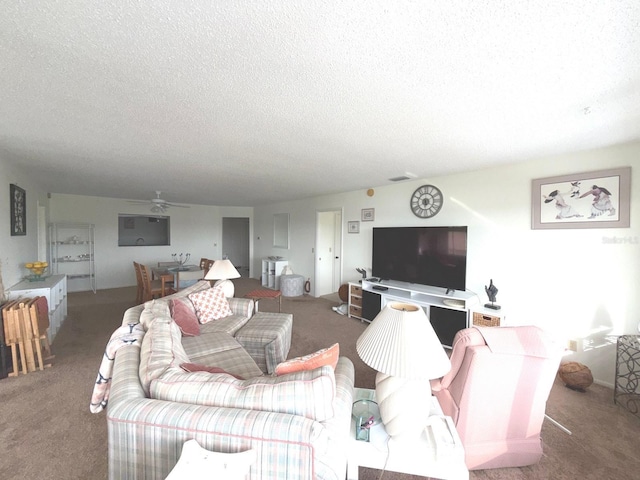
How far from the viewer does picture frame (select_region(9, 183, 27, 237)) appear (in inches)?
118

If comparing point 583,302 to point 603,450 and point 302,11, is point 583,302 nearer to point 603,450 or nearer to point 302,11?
point 603,450

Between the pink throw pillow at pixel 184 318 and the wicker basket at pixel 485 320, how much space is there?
3022mm

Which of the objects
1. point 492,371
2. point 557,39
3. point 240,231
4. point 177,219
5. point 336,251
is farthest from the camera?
point 240,231

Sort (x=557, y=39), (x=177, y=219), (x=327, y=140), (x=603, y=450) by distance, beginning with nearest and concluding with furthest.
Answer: (x=557, y=39) → (x=603, y=450) → (x=327, y=140) → (x=177, y=219)

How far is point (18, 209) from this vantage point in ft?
10.5

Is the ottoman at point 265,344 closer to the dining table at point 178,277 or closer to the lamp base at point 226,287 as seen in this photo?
the lamp base at point 226,287

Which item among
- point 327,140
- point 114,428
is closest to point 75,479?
point 114,428

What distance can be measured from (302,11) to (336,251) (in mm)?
5337

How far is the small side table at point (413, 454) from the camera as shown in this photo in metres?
1.10

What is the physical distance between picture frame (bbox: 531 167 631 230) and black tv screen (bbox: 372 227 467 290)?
2.60 feet

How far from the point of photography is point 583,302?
2562 mm

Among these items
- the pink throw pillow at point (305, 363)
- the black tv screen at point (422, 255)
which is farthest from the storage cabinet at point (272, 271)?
the pink throw pillow at point (305, 363)

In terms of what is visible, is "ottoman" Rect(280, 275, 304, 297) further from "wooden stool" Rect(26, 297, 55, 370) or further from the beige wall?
"wooden stool" Rect(26, 297, 55, 370)

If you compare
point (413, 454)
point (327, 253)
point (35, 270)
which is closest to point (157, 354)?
point (413, 454)
